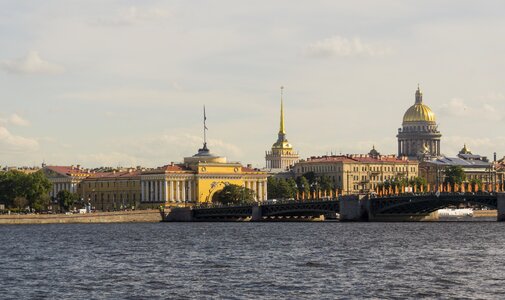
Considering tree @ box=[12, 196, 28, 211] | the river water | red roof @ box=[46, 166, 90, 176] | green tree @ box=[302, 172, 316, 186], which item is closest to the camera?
the river water

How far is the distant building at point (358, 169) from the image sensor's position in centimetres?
16975

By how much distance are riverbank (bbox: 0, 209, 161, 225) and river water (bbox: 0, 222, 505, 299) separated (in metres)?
26.5

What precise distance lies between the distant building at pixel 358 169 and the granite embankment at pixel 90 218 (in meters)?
49.9

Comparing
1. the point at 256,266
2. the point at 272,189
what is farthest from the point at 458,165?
the point at 256,266

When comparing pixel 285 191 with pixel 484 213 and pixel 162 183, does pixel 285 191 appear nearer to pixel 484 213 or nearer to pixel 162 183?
pixel 162 183

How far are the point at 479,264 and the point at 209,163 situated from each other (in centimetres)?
9140

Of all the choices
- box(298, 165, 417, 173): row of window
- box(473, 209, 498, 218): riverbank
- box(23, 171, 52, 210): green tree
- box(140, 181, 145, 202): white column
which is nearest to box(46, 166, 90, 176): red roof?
box(140, 181, 145, 202): white column

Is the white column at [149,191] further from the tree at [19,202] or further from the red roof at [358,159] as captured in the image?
the red roof at [358,159]

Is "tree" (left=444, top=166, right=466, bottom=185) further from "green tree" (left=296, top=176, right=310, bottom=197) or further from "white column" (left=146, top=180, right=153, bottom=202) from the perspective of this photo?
"white column" (left=146, top=180, right=153, bottom=202)

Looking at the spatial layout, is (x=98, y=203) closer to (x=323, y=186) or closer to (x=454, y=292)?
(x=323, y=186)

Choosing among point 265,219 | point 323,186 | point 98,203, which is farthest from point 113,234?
point 323,186

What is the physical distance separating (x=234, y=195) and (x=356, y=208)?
27.8 metres

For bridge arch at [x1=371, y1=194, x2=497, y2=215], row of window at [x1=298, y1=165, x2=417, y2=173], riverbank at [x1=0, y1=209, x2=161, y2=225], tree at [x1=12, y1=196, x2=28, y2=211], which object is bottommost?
riverbank at [x1=0, y1=209, x2=161, y2=225]

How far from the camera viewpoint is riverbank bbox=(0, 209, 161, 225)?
352 feet
